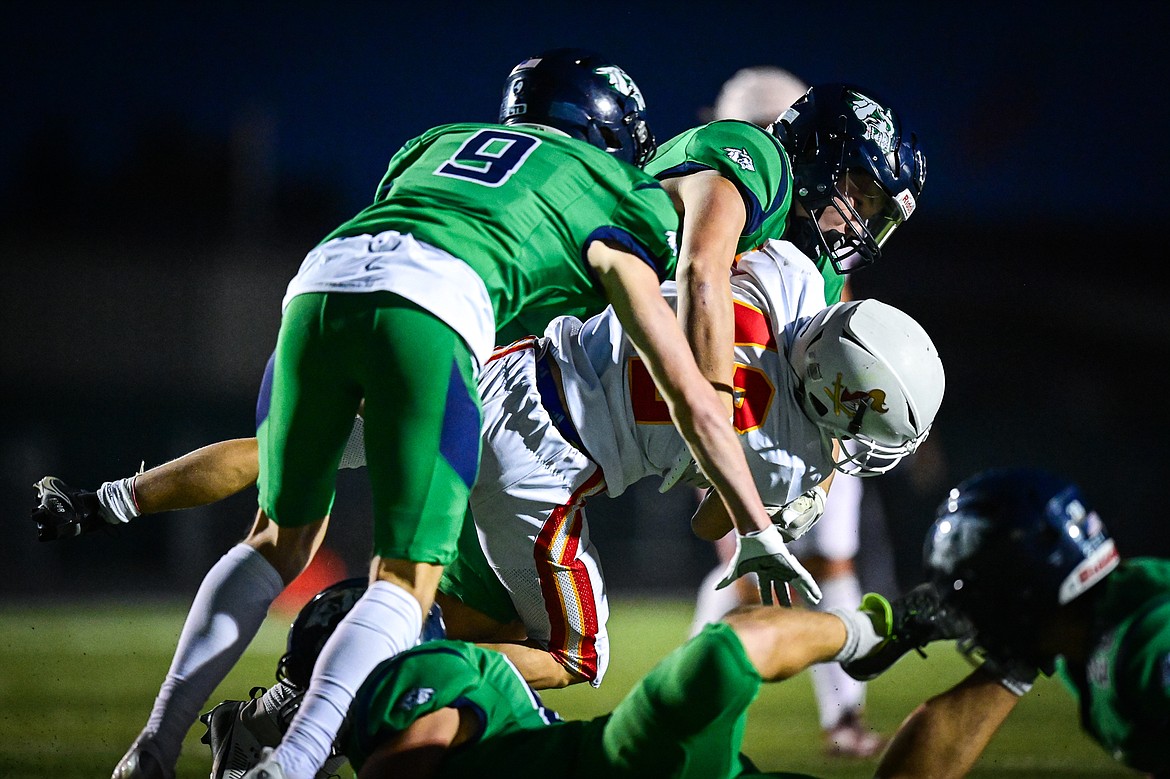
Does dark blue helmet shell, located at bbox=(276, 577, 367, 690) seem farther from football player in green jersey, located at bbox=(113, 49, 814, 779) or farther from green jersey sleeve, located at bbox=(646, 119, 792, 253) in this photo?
green jersey sleeve, located at bbox=(646, 119, 792, 253)

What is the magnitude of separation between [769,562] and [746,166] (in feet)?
3.11

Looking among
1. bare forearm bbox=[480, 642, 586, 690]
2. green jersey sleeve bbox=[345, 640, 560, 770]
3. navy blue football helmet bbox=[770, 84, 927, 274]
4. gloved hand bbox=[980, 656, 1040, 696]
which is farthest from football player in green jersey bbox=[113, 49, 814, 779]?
navy blue football helmet bbox=[770, 84, 927, 274]

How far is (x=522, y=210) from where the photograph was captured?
7.84 ft

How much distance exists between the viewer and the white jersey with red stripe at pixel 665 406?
2.86 metres

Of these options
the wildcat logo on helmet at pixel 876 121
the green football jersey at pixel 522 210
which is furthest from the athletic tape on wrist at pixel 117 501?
the wildcat logo on helmet at pixel 876 121

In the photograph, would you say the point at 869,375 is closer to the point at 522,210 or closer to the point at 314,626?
the point at 522,210

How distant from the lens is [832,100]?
3.39 metres

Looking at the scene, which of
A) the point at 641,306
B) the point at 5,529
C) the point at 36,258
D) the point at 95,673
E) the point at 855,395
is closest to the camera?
the point at 641,306

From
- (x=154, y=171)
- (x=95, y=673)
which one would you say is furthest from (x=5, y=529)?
(x=95, y=673)

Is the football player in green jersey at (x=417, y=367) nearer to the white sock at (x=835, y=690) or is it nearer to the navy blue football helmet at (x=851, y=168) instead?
the navy blue football helmet at (x=851, y=168)

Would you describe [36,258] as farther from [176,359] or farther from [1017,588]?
[1017,588]

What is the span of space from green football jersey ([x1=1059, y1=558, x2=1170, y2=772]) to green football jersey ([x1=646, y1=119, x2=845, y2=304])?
1297 millimetres

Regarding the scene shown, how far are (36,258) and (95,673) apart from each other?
927 cm

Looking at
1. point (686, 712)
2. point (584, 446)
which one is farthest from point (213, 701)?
point (686, 712)
